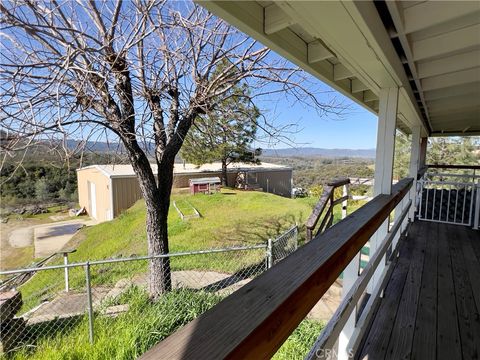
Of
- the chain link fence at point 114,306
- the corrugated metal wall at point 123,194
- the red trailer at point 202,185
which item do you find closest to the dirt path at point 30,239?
the corrugated metal wall at point 123,194

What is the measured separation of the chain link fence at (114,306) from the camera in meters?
2.78

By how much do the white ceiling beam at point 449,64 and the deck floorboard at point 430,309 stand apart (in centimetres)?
171

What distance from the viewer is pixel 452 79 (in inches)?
86.0

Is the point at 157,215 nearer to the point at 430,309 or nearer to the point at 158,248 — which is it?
the point at 158,248

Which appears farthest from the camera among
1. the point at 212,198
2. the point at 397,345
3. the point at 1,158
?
the point at 212,198

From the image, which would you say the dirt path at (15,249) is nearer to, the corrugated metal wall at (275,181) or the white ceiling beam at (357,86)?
the white ceiling beam at (357,86)

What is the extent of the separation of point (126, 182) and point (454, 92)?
12240mm

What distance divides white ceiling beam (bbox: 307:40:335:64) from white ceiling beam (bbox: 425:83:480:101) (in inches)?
64.4

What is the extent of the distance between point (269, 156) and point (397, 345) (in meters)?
3.01

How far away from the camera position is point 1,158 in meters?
2.27

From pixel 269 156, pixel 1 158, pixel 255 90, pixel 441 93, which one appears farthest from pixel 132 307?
pixel 441 93

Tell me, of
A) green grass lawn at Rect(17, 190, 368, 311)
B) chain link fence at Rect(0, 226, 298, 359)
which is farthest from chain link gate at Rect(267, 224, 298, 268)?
green grass lawn at Rect(17, 190, 368, 311)

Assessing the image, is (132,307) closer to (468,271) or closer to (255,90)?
(255,90)

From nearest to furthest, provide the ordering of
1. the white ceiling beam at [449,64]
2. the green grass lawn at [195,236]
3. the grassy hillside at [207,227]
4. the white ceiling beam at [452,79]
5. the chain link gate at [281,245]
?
the white ceiling beam at [449,64] → the white ceiling beam at [452,79] → the chain link gate at [281,245] → the green grass lawn at [195,236] → the grassy hillside at [207,227]
